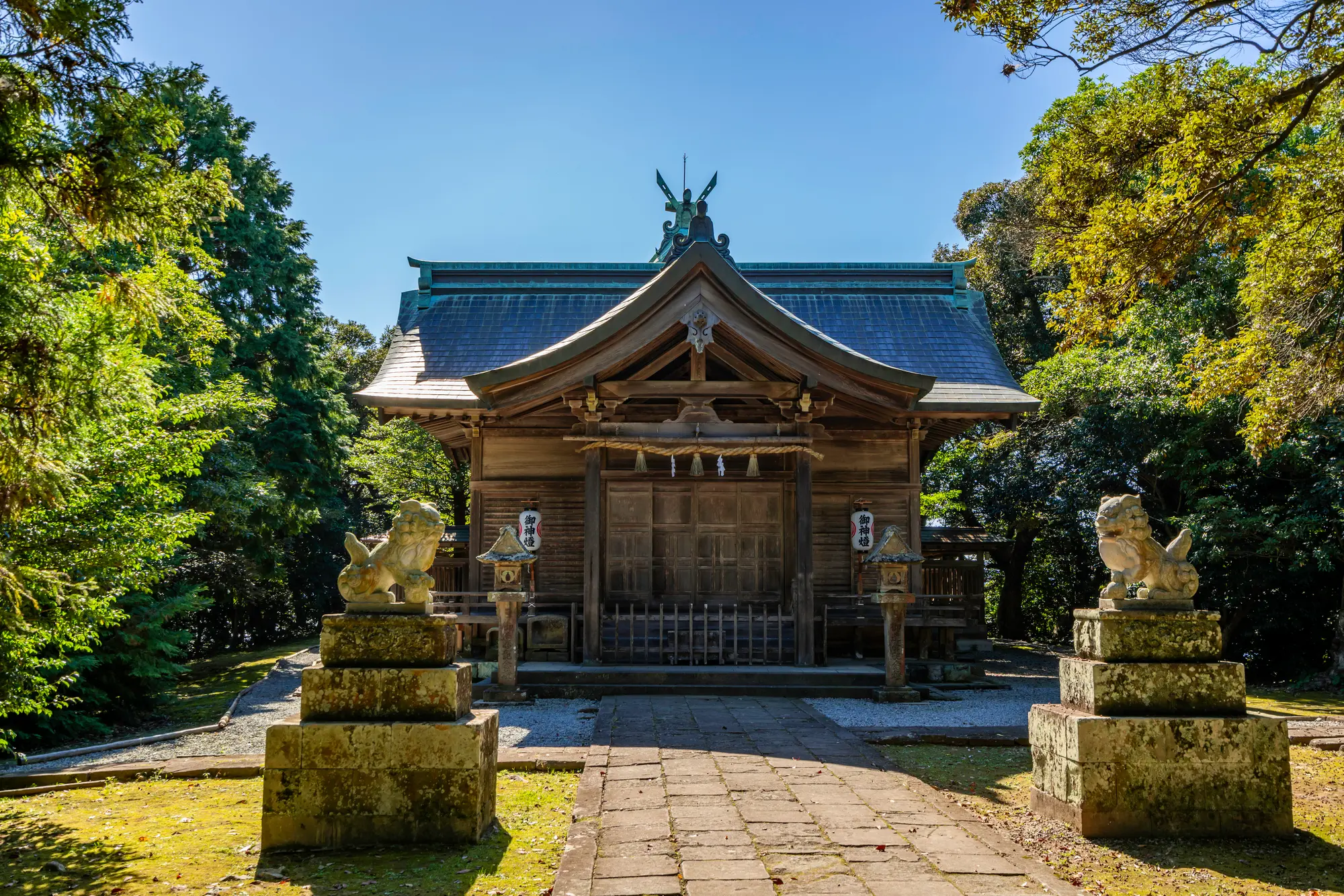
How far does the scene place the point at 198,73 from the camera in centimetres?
1967

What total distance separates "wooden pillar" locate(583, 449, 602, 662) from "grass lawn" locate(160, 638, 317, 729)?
4827 millimetres

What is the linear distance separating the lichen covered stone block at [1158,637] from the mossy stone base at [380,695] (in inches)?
159

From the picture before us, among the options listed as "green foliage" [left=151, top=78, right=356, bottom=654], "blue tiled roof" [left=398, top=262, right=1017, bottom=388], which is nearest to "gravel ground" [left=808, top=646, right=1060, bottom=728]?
"blue tiled roof" [left=398, top=262, right=1017, bottom=388]

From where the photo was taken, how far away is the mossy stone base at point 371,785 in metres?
5.05

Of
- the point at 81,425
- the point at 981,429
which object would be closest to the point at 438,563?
the point at 81,425

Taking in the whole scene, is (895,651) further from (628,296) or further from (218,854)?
(628,296)

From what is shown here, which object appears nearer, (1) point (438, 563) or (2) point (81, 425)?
(2) point (81, 425)

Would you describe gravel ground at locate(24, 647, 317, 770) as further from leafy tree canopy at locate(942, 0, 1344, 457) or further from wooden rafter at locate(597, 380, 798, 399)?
leafy tree canopy at locate(942, 0, 1344, 457)

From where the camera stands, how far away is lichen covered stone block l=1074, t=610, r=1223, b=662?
18.1 ft

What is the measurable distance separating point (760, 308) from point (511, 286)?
28.3ft

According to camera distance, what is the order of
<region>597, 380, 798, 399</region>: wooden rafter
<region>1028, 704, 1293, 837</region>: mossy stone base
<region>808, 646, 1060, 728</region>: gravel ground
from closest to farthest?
1. <region>1028, 704, 1293, 837</region>: mossy stone base
2. <region>808, 646, 1060, 728</region>: gravel ground
3. <region>597, 380, 798, 399</region>: wooden rafter

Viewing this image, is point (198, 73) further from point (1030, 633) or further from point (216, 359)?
point (1030, 633)

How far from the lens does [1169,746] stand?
17.4 ft

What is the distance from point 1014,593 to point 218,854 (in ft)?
74.2
